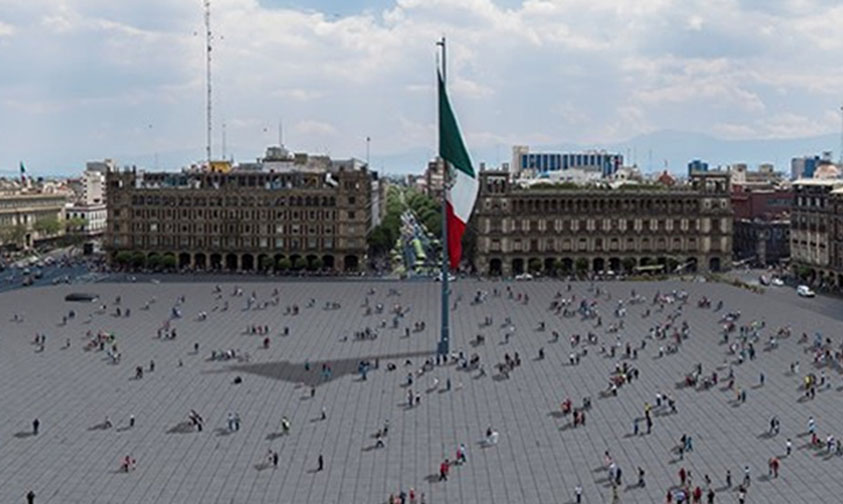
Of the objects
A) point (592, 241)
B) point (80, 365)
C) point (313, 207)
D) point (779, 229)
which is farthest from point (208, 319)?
point (779, 229)

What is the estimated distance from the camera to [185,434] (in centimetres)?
5481

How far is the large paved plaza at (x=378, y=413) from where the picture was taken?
46.8 metres

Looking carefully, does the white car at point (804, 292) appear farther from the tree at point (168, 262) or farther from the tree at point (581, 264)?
the tree at point (168, 262)

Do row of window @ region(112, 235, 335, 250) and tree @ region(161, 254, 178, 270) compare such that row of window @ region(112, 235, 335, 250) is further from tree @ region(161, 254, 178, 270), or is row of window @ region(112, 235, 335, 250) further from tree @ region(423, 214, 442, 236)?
tree @ region(423, 214, 442, 236)

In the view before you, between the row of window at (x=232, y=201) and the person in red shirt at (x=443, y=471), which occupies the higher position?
the row of window at (x=232, y=201)

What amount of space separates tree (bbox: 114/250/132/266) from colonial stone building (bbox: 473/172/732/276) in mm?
44656

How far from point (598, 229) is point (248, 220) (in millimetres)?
44659

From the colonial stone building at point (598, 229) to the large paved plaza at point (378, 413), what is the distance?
37088 mm

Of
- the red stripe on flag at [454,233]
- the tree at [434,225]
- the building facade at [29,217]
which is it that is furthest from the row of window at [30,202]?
the red stripe on flag at [454,233]

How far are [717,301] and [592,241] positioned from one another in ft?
101

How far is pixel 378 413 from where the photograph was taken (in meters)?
59.4

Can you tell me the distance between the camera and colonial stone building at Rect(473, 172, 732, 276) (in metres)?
133

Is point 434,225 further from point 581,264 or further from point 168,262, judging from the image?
point 168,262

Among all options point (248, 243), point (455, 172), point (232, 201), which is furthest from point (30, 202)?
point (455, 172)
